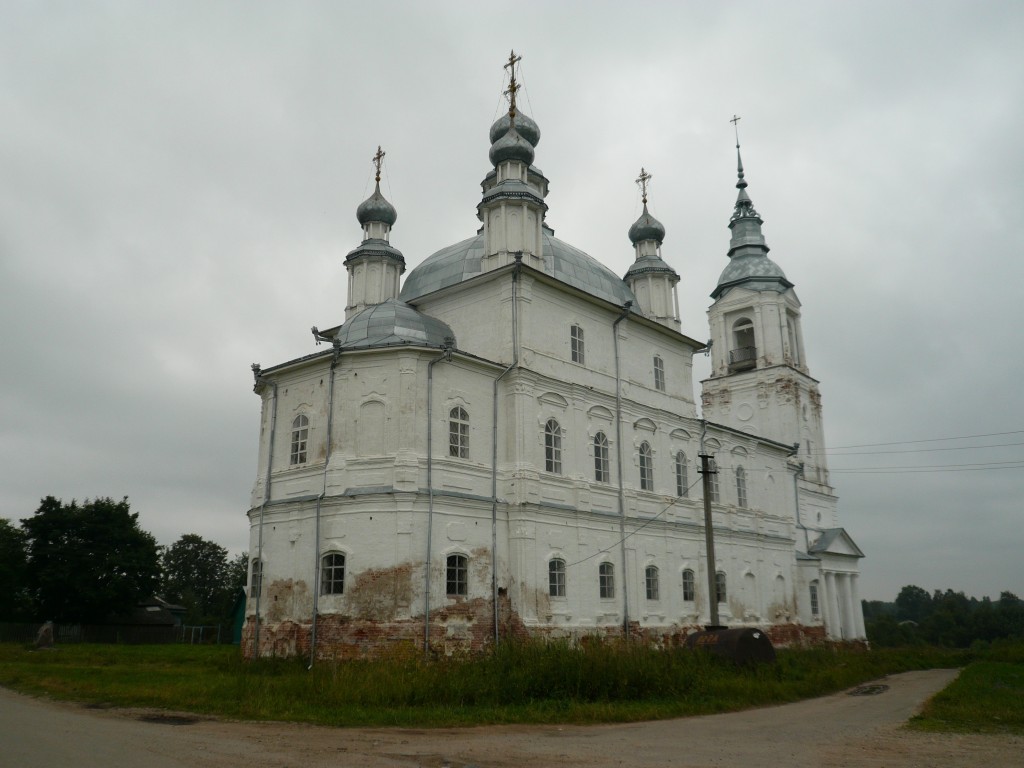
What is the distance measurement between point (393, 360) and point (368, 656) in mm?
6594

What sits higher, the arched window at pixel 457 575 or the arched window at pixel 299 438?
the arched window at pixel 299 438

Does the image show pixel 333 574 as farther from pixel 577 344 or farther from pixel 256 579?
pixel 577 344

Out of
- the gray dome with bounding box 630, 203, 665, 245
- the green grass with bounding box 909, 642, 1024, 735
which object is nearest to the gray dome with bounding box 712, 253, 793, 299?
the gray dome with bounding box 630, 203, 665, 245

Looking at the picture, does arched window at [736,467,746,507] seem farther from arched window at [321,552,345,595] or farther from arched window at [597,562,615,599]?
arched window at [321,552,345,595]

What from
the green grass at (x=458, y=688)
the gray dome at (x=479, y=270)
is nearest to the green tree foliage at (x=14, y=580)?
the green grass at (x=458, y=688)

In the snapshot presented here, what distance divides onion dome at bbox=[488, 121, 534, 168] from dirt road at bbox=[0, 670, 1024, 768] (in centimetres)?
1613

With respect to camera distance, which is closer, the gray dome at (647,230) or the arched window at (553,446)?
the arched window at (553,446)

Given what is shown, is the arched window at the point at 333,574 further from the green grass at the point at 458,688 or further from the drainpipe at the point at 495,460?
the drainpipe at the point at 495,460

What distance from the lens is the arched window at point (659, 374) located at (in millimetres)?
25484

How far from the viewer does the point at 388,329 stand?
19.9 m

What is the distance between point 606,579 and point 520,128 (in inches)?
538

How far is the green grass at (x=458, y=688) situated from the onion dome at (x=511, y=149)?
1389cm

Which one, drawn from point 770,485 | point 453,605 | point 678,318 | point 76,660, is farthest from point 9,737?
point 770,485

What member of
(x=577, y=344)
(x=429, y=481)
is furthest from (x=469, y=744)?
(x=577, y=344)
